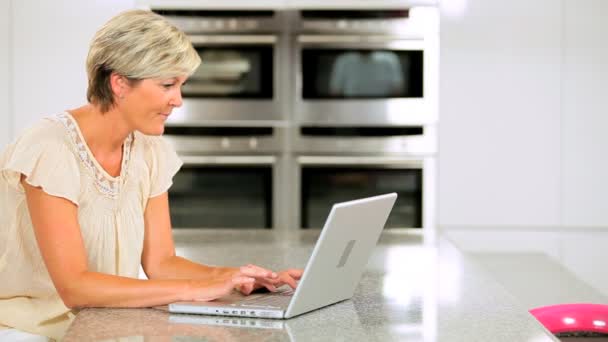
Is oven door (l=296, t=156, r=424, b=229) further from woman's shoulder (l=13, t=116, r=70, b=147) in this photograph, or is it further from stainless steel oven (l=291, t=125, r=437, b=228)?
woman's shoulder (l=13, t=116, r=70, b=147)

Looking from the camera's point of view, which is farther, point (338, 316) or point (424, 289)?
point (424, 289)

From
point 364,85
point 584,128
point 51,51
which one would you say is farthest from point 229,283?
point 584,128

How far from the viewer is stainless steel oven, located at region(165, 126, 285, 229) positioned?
4.02 meters

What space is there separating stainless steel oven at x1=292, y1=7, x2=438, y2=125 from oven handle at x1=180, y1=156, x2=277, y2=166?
24 centimetres

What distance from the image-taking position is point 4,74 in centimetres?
406

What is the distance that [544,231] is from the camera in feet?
13.6

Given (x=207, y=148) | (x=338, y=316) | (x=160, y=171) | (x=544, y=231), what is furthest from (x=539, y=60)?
(x=338, y=316)

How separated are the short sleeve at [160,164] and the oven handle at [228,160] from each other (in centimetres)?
208

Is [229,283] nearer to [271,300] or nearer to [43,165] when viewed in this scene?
[271,300]

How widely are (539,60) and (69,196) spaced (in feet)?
9.64

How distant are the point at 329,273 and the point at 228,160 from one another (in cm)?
259

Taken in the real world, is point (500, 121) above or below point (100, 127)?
below

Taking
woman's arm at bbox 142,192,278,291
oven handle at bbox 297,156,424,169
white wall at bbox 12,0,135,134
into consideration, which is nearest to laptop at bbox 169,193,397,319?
woman's arm at bbox 142,192,278,291

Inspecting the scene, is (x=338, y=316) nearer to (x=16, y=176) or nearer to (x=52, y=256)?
(x=52, y=256)
